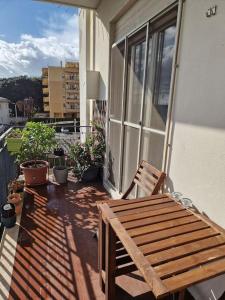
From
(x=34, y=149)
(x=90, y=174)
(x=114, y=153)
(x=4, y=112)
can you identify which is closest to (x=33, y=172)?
(x=34, y=149)

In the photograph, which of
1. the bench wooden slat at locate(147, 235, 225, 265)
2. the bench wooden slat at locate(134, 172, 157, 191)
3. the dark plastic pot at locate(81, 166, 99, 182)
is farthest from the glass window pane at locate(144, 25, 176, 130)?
the dark plastic pot at locate(81, 166, 99, 182)

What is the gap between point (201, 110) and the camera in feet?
4.42

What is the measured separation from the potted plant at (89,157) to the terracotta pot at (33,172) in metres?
0.58

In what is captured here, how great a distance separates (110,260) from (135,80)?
2044 mm

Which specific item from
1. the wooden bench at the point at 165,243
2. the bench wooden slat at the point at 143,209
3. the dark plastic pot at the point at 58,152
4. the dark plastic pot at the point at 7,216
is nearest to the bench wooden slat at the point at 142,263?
the wooden bench at the point at 165,243

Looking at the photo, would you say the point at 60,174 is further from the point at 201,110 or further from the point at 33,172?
the point at 201,110

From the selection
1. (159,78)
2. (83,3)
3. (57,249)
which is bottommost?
(57,249)

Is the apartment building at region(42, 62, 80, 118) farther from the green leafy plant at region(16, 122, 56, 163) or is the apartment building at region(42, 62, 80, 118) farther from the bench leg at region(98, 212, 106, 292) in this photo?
the bench leg at region(98, 212, 106, 292)

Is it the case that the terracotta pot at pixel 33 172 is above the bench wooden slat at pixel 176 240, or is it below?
below

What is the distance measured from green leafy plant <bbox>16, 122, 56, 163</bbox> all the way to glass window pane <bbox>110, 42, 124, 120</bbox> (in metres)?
1.18

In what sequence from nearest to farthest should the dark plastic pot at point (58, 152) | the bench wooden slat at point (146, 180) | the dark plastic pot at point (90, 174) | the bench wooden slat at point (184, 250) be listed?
the bench wooden slat at point (184, 250)
the bench wooden slat at point (146, 180)
the dark plastic pot at point (90, 174)
the dark plastic pot at point (58, 152)

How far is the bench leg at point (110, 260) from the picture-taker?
4.07ft

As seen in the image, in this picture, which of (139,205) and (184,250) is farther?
(139,205)

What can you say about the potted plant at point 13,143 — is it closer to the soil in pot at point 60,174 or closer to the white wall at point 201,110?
the soil in pot at point 60,174
